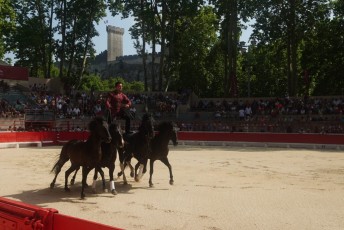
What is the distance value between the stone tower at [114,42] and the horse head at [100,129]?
11211 cm

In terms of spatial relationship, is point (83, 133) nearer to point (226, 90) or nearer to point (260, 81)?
point (226, 90)

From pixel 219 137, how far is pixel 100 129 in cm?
2086

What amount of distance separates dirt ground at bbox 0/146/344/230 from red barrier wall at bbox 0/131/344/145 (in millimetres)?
11358

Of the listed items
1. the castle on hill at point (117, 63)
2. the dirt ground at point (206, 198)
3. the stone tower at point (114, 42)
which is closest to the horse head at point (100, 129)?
the dirt ground at point (206, 198)

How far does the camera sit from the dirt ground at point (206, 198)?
7.41 meters

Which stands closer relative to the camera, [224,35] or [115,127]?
[115,127]

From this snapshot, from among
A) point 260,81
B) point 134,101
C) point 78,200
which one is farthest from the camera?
point 260,81

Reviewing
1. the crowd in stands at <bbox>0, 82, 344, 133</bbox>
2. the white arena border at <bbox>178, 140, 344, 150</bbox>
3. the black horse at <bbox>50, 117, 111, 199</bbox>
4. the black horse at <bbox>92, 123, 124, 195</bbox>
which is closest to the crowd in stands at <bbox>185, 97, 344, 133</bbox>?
the crowd in stands at <bbox>0, 82, 344, 133</bbox>

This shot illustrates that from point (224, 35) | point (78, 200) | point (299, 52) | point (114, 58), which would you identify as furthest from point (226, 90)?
point (114, 58)

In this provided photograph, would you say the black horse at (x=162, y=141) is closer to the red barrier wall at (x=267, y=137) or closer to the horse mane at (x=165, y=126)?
the horse mane at (x=165, y=126)

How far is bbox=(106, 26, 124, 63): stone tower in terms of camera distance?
121738mm

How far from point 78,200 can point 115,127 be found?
1962 millimetres

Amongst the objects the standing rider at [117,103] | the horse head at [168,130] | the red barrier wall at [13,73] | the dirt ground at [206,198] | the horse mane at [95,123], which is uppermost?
the red barrier wall at [13,73]

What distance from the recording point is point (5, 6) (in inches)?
1362
